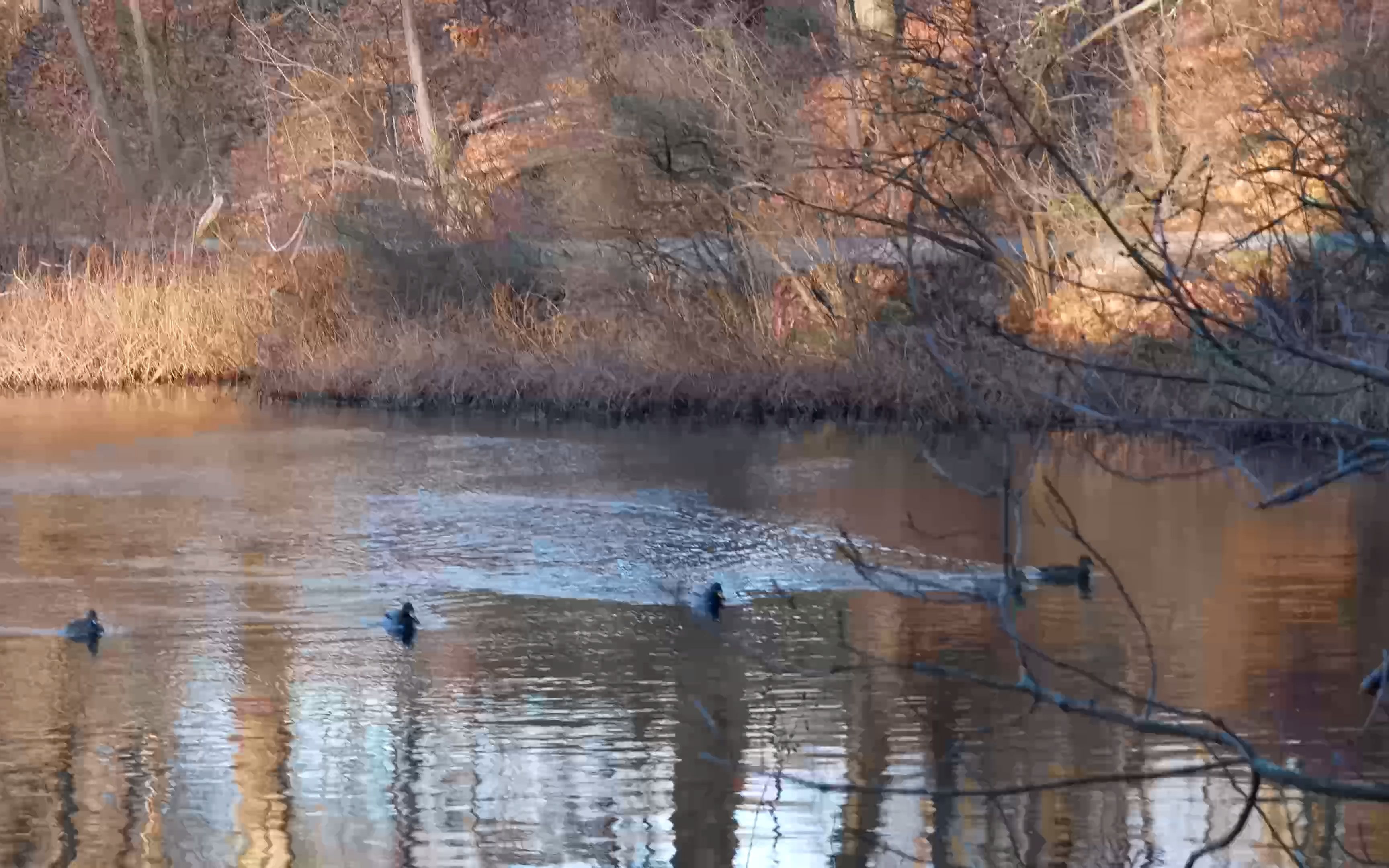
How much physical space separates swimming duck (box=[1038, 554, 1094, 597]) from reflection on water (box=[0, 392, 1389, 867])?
0.65ft

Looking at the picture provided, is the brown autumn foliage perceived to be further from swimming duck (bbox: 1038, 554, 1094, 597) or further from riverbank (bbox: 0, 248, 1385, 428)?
swimming duck (bbox: 1038, 554, 1094, 597)

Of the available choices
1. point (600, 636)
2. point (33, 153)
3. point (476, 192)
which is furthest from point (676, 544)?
point (33, 153)

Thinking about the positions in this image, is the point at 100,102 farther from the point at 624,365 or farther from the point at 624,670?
the point at 624,670

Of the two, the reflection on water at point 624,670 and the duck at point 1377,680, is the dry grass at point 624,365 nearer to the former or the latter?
the reflection on water at point 624,670

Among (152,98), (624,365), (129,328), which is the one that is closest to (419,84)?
(129,328)

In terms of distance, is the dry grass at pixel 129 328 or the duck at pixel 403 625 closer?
the duck at pixel 403 625

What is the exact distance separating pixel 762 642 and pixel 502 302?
13695mm

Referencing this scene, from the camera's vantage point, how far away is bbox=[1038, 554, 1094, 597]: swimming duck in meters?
10.5

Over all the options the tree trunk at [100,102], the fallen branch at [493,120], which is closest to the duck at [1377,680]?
the fallen branch at [493,120]

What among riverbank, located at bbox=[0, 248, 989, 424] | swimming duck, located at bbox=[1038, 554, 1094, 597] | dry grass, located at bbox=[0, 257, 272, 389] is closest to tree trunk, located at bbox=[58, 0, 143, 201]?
riverbank, located at bbox=[0, 248, 989, 424]

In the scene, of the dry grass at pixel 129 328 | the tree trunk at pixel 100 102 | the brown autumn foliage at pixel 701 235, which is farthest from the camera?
the tree trunk at pixel 100 102

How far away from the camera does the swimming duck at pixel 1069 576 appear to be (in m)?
10.5

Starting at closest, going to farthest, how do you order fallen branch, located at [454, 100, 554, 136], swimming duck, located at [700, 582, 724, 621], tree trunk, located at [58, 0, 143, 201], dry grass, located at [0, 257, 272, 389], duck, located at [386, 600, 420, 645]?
duck, located at [386, 600, 420, 645] < swimming duck, located at [700, 582, 724, 621] < dry grass, located at [0, 257, 272, 389] < fallen branch, located at [454, 100, 554, 136] < tree trunk, located at [58, 0, 143, 201]

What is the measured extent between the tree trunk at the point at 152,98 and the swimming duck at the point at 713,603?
30101mm
